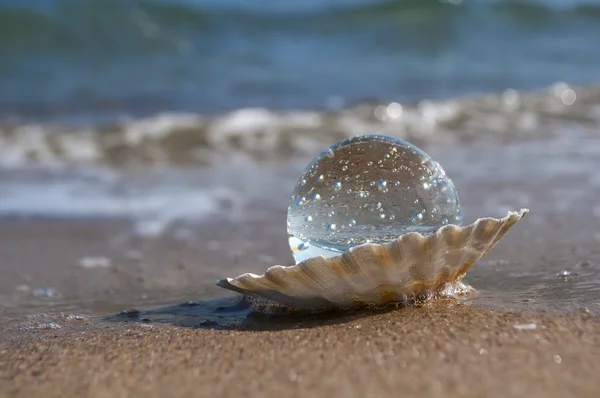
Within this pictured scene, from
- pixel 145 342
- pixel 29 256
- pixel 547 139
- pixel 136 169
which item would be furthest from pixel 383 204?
pixel 547 139

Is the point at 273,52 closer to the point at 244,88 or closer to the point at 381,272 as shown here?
the point at 244,88

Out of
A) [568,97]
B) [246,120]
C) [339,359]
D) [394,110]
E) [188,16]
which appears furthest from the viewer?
[188,16]

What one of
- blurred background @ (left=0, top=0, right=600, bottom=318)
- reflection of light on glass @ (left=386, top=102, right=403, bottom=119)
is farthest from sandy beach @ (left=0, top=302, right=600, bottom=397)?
reflection of light on glass @ (left=386, top=102, right=403, bottom=119)

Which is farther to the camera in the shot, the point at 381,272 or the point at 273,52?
the point at 273,52

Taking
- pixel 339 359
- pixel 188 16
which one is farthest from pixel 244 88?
pixel 339 359

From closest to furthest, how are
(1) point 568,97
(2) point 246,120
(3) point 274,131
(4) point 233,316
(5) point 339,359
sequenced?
(5) point 339,359, (4) point 233,316, (3) point 274,131, (2) point 246,120, (1) point 568,97

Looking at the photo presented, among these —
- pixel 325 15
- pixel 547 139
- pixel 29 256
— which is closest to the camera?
pixel 29 256

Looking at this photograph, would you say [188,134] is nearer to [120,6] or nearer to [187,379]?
[187,379]

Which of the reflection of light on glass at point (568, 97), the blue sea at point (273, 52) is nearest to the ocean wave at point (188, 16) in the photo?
the blue sea at point (273, 52)
